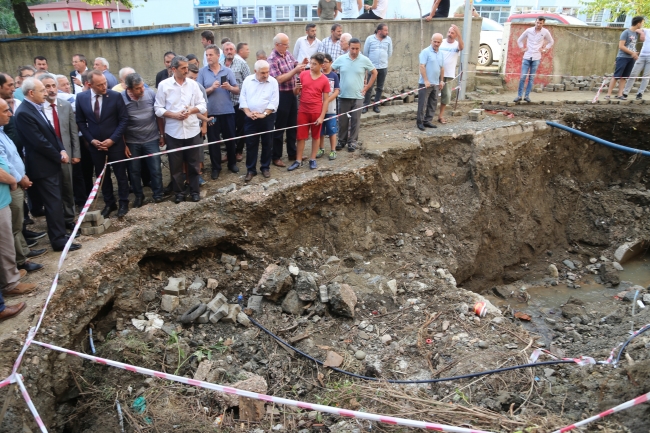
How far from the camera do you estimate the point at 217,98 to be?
25.0 feet

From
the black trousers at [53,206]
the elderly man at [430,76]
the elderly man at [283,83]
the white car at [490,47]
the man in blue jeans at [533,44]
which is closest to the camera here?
the black trousers at [53,206]

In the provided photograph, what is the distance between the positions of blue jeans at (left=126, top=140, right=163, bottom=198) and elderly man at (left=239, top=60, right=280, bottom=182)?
4.33ft

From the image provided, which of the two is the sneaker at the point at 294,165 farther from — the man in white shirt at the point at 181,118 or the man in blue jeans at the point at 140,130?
the man in blue jeans at the point at 140,130

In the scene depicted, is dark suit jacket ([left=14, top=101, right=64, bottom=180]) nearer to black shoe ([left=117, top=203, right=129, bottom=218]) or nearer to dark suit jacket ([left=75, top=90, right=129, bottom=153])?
dark suit jacket ([left=75, top=90, right=129, bottom=153])

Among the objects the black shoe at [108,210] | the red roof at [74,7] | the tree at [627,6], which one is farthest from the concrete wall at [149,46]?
the red roof at [74,7]

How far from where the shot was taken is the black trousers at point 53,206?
5.61 metres

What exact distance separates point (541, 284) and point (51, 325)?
8.14 metres

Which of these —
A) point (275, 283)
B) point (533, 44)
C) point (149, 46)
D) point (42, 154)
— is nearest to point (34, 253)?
point (42, 154)

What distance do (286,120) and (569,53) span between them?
9790 mm

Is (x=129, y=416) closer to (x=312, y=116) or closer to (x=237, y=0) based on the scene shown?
(x=312, y=116)

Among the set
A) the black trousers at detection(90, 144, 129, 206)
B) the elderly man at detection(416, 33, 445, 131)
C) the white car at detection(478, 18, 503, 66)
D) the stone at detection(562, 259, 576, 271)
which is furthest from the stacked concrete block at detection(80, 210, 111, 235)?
the white car at detection(478, 18, 503, 66)

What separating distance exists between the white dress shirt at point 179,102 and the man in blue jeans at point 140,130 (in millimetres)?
176

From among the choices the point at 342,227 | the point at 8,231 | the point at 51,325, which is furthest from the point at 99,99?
the point at 342,227

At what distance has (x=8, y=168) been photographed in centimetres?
484
